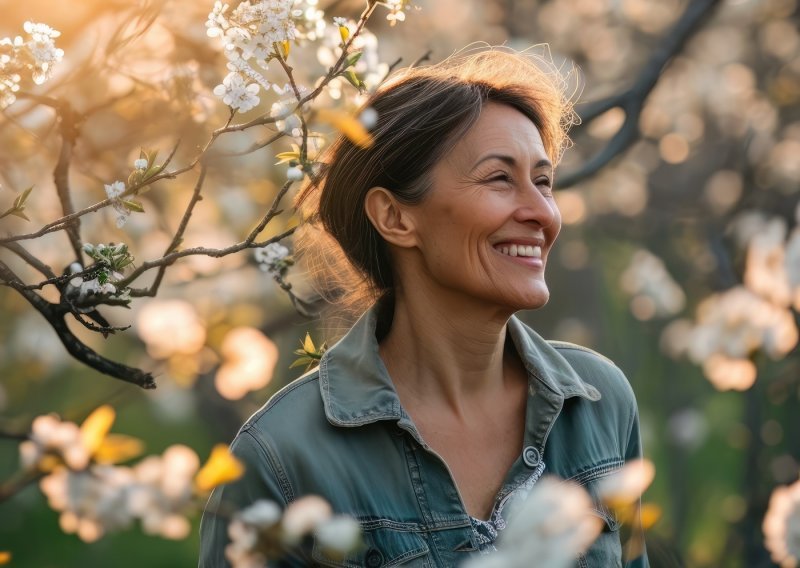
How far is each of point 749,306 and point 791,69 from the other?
399 centimetres

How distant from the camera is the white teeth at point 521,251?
1888 mm

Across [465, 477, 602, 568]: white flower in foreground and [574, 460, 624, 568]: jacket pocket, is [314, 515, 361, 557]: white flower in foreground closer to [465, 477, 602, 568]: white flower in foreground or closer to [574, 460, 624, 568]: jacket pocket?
[465, 477, 602, 568]: white flower in foreground

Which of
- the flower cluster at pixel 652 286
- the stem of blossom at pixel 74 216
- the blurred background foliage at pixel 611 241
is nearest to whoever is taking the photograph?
the stem of blossom at pixel 74 216

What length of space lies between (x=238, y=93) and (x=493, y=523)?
0.78 meters

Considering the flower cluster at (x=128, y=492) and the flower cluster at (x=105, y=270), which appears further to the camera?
the flower cluster at (x=105, y=270)

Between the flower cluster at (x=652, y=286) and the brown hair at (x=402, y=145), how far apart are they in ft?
11.2

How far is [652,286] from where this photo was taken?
5.60 metres

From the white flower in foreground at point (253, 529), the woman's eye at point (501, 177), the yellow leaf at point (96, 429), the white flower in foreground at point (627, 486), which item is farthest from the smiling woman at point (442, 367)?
the white flower in foreground at point (627, 486)

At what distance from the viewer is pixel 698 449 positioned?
6.18 meters

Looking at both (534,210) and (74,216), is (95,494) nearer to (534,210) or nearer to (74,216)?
(74,216)

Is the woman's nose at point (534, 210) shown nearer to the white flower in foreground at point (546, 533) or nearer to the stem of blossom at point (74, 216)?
the stem of blossom at point (74, 216)

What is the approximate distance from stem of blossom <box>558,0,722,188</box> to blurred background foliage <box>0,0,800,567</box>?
39 centimetres

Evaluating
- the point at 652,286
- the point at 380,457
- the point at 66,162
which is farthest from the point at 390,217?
the point at 652,286

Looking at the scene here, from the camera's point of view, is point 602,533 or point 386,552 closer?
point 386,552
